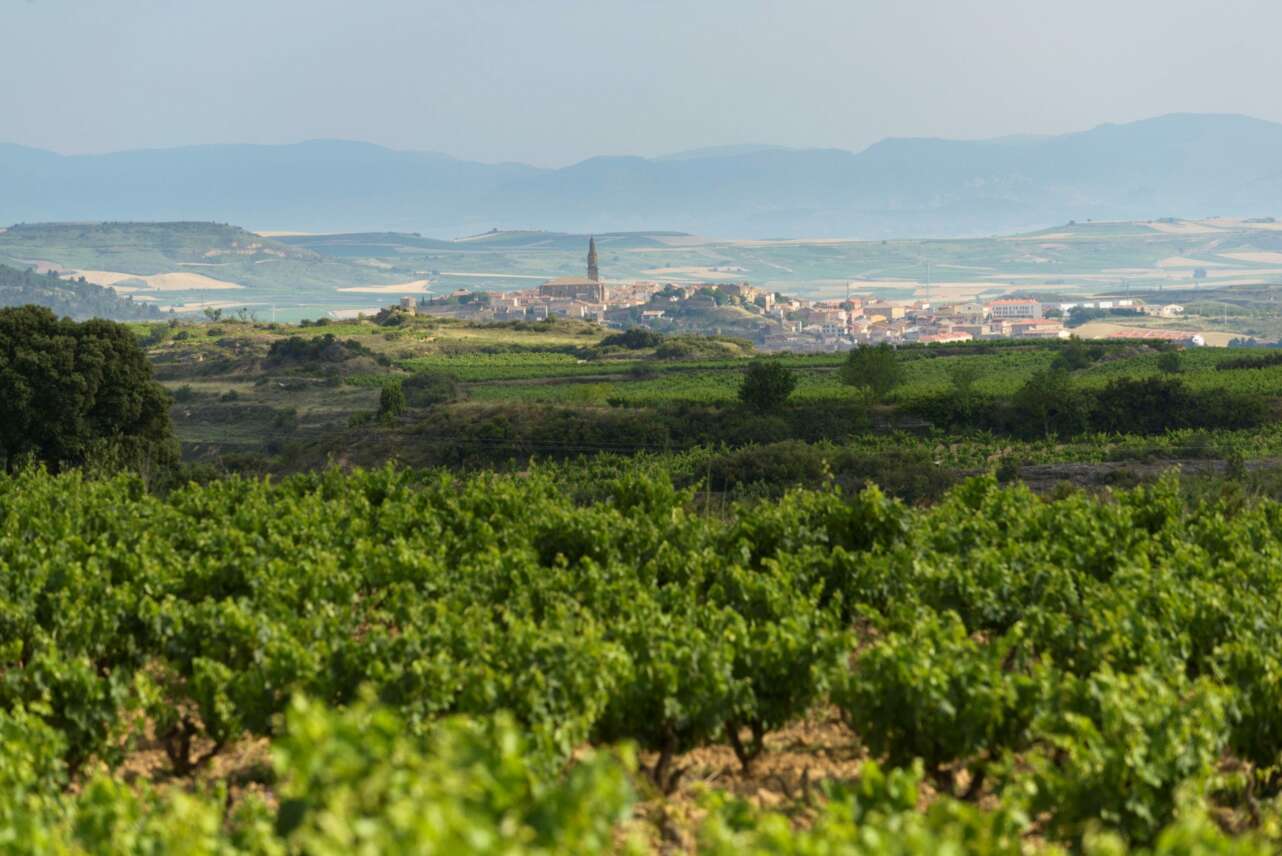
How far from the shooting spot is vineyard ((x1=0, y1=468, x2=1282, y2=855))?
8.28m

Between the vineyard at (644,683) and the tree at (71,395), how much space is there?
1025 inches

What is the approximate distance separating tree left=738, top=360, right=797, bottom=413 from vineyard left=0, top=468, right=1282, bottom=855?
4482cm

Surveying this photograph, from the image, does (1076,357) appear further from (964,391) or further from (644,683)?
(644,683)

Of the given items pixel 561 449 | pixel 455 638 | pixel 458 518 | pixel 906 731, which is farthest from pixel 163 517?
pixel 561 449

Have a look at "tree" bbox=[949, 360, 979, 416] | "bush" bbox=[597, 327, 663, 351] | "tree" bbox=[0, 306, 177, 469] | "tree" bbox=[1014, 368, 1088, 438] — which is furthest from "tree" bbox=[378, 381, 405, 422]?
"bush" bbox=[597, 327, 663, 351]

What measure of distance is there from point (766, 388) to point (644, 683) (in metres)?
56.1

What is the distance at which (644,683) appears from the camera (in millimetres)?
14023

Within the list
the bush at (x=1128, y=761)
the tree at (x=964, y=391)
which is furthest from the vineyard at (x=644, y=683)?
the tree at (x=964, y=391)

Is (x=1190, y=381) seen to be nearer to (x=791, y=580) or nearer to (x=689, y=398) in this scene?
(x=689, y=398)

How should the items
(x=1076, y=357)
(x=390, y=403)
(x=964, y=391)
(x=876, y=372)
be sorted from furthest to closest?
(x=1076, y=357) < (x=390, y=403) < (x=876, y=372) < (x=964, y=391)

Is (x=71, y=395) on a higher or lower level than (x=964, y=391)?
higher

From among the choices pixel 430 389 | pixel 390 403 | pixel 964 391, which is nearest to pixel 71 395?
pixel 390 403

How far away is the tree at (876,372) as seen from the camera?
72188 millimetres

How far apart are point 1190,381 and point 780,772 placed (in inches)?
2474
